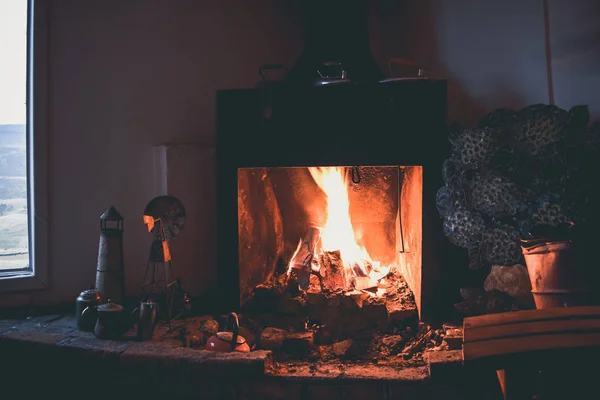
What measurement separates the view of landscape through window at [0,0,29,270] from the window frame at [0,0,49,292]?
0.04 meters

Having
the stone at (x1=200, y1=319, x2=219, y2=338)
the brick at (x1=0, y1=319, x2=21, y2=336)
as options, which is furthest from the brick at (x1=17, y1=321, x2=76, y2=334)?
the stone at (x1=200, y1=319, x2=219, y2=338)

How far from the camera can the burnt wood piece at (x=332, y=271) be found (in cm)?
310

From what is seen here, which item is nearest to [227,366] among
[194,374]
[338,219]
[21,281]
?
[194,374]

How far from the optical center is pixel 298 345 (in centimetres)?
266

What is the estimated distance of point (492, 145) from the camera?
2.64 m

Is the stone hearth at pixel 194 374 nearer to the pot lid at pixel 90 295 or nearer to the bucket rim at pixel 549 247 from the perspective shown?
the pot lid at pixel 90 295

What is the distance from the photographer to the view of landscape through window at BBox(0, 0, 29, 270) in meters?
3.14

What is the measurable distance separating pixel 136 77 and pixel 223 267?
1297mm

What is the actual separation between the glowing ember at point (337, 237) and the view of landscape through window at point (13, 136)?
5.18 ft

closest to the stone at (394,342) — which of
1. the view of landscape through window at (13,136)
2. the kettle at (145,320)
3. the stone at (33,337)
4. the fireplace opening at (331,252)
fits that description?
the fireplace opening at (331,252)

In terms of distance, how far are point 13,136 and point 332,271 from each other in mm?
1969

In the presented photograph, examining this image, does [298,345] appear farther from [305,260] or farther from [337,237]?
[337,237]

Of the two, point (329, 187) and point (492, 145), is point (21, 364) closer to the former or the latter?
point (329, 187)

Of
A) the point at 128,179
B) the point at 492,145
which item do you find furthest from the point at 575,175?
the point at 128,179
